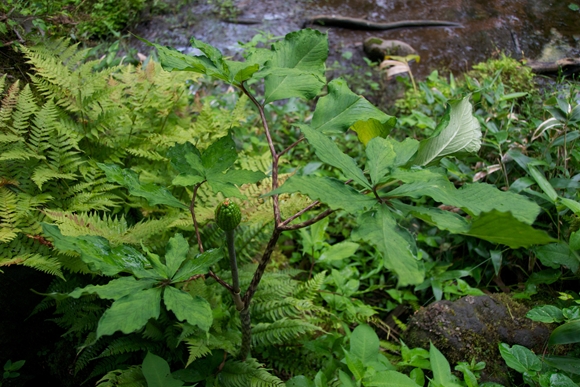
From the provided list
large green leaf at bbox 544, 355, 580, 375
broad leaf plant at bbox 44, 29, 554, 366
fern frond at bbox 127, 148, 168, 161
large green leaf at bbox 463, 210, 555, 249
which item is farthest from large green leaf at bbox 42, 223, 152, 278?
large green leaf at bbox 544, 355, 580, 375

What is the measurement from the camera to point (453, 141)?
1.13 m

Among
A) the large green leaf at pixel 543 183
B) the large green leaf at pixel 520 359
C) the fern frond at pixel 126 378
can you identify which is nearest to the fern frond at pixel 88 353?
the fern frond at pixel 126 378

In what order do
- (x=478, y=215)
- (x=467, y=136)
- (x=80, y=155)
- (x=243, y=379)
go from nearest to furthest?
1. (x=478, y=215)
2. (x=467, y=136)
3. (x=243, y=379)
4. (x=80, y=155)

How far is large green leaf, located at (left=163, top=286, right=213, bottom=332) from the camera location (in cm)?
94

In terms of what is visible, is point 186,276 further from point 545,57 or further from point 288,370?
point 545,57

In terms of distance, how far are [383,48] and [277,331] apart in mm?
4261

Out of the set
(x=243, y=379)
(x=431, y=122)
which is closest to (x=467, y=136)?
(x=243, y=379)

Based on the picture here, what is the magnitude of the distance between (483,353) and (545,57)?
15.1 feet

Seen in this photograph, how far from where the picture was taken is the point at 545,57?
16.5ft

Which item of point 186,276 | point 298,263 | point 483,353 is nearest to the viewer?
point 186,276

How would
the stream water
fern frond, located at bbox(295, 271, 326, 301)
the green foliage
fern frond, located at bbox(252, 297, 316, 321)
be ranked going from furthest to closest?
the stream water → the green foliage → fern frond, located at bbox(295, 271, 326, 301) → fern frond, located at bbox(252, 297, 316, 321)

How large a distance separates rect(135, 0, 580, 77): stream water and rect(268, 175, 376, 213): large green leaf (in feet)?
14.7

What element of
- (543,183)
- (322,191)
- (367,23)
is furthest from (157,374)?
(367,23)

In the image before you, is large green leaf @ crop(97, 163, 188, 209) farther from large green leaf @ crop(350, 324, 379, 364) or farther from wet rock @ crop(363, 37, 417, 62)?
wet rock @ crop(363, 37, 417, 62)
